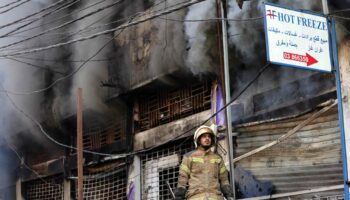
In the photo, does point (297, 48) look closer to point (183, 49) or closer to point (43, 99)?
point (183, 49)

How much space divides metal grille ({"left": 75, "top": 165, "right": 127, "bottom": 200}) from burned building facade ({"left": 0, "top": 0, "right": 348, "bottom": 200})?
0.9 inches

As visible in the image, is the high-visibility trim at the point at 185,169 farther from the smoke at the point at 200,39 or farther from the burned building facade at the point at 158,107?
the smoke at the point at 200,39

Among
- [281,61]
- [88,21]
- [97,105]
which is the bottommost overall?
[281,61]

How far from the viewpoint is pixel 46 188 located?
14.6 meters

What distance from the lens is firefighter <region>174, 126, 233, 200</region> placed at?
7.21m

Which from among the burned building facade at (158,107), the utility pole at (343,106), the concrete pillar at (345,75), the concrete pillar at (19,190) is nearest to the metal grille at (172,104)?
the burned building facade at (158,107)

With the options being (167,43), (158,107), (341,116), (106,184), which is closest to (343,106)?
(341,116)

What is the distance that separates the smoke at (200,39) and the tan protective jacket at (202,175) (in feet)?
9.30

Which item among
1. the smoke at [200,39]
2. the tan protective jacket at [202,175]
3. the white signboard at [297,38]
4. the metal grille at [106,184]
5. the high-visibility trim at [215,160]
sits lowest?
the tan protective jacket at [202,175]

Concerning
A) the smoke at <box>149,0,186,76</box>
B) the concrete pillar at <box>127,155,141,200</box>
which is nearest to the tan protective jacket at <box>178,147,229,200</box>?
the smoke at <box>149,0,186,76</box>

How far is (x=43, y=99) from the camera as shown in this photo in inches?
559

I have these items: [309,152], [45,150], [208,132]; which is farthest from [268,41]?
[45,150]

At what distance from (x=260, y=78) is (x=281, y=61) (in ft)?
7.50

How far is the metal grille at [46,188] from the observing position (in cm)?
1404
